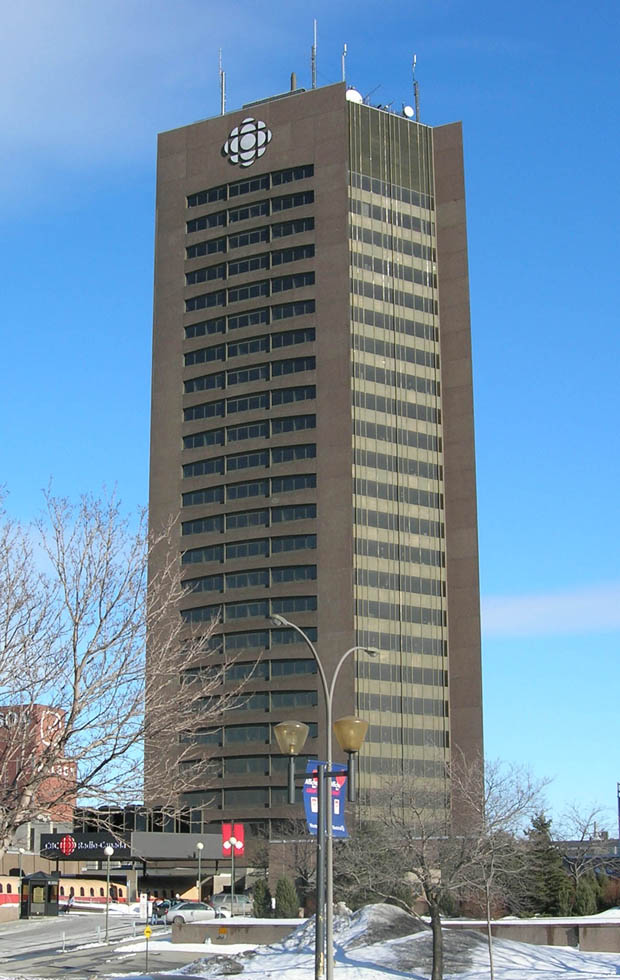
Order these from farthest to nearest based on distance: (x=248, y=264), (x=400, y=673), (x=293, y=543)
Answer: (x=248, y=264) < (x=293, y=543) < (x=400, y=673)

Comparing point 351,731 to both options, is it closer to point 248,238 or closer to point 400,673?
point 400,673

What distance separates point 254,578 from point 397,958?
81690 mm

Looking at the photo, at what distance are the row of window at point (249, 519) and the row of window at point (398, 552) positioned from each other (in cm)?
620

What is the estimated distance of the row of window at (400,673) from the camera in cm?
12162

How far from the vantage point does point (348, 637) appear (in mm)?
120250

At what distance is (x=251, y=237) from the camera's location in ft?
449

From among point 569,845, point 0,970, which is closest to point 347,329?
point 569,845

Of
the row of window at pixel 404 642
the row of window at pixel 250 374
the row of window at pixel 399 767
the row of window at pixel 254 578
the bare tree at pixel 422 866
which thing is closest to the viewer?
the bare tree at pixel 422 866

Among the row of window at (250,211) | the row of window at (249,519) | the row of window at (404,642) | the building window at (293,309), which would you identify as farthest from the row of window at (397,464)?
the row of window at (250,211)

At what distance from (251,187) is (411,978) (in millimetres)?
108957

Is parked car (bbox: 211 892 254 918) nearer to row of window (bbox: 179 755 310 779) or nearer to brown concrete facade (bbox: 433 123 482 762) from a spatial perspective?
row of window (bbox: 179 755 310 779)

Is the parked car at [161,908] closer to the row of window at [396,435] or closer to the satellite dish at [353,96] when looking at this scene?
the row of window at [396,435]

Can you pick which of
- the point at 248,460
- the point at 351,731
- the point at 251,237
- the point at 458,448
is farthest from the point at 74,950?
the point at 251,237

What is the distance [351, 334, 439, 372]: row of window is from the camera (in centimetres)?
13025
